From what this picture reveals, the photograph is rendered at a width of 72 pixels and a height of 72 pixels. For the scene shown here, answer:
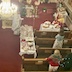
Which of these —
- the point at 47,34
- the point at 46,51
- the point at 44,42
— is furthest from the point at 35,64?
the point at 47,34

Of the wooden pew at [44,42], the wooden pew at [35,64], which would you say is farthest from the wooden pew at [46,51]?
the wooden pew at [35,64]

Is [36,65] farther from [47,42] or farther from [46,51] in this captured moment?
[47,42]

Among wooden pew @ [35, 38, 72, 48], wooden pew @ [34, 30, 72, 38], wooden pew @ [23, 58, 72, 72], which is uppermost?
wooden pew @ [34, 30, 72, 38]

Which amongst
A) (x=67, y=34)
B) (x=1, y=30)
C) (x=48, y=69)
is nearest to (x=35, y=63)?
(x=48, y=69)

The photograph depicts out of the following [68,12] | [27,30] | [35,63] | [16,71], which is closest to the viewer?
[35,63]

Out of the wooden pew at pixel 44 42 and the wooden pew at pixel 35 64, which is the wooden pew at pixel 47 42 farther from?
the wooden pew at pixel 35 64

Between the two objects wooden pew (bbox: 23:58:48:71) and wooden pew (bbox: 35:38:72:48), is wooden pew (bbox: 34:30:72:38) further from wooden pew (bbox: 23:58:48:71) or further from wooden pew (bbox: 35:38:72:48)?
wooden pew (bbox: 23:58:48:71)

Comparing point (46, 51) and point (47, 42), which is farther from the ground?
point (47, 42)

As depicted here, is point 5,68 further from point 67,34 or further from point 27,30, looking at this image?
point 67,34

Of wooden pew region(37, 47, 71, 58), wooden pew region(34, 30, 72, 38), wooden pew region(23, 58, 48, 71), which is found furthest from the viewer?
wooden pew region(34, 30, 72, 38)

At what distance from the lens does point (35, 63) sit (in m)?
7.58

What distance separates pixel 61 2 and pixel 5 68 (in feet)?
23.6

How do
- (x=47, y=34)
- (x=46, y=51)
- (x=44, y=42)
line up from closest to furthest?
(x=46, y=51) → (x=44, y=42) → (x=47, y=34)

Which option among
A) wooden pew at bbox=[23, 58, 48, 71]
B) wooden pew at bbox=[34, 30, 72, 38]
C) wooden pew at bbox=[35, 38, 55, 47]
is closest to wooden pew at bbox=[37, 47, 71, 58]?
wooden pew at bbox=[35, 38, 55, 47]
